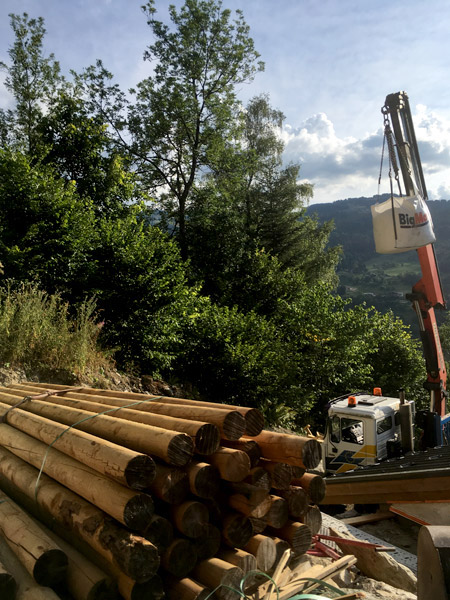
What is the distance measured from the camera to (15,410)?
183 inches

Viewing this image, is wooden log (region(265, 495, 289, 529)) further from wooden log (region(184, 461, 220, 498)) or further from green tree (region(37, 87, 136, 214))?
green tree (region(37, 87, 136, 214))

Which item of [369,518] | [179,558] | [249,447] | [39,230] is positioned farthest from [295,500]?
[39,230]

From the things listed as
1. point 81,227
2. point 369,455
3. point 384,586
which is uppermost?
point 81,227

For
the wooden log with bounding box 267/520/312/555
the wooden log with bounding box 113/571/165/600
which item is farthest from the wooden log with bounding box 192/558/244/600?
the wooden log with bounding box 267/520/312/555

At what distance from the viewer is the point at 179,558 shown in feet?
8.84

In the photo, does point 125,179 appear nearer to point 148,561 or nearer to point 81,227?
point 81,227

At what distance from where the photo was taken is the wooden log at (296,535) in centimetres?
331

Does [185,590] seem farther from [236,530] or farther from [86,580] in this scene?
[86,580]

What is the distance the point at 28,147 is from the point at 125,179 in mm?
7598

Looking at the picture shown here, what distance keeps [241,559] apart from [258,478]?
20.7 inches

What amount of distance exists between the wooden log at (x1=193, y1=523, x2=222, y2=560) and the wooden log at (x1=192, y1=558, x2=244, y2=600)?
0.05 m

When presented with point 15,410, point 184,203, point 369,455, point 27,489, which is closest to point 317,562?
point 27,489

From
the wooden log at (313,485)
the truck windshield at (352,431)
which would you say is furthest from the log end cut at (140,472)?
the truck windshield at (352,431)

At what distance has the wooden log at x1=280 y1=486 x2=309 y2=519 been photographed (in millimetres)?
3338
